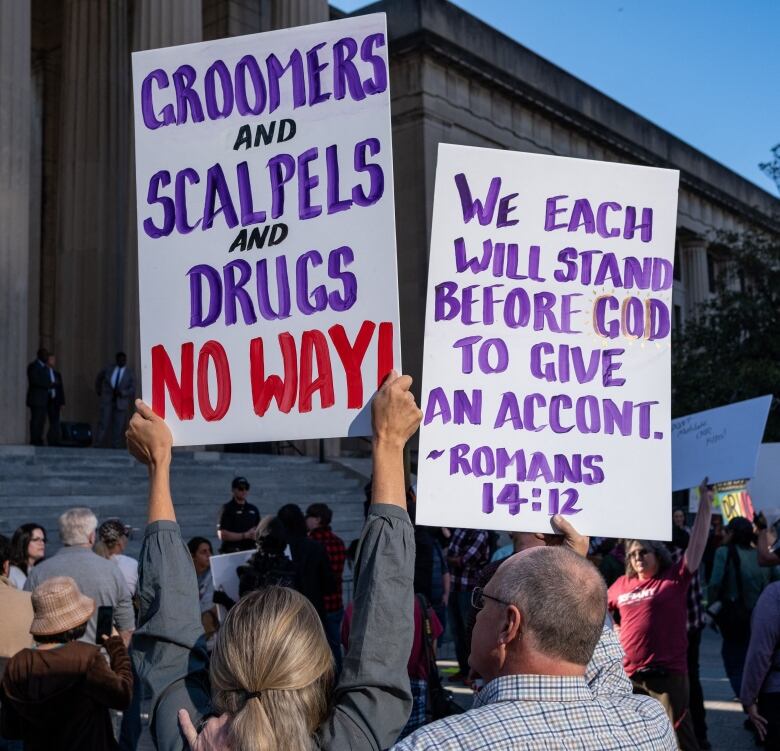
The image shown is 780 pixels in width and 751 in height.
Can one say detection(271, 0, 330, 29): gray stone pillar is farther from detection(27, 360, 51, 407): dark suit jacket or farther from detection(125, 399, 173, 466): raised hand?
detection(125, 399, 173, 466): raised hand

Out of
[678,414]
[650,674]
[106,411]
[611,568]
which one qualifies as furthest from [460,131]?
[650,674]

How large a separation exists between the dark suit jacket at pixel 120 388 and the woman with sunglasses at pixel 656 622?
41.3 ft

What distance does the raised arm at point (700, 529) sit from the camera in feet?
15.1

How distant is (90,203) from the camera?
19234 mm

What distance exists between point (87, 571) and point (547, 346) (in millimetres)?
3154

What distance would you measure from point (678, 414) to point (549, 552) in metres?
21.8

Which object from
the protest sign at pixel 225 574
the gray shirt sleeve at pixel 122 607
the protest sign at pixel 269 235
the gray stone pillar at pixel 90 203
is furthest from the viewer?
the gray stone pillar at pixel 90 203

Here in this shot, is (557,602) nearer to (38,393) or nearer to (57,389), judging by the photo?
(38,393)

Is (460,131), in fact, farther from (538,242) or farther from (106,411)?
(538,242)

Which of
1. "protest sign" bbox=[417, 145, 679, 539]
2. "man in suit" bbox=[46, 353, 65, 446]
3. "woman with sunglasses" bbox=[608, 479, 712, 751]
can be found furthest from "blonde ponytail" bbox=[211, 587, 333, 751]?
"man in suit" bbox=[46, 353, 65, 446]

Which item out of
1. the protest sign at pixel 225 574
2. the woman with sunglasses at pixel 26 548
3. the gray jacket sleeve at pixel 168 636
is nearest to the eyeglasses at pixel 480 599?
the gray jacket sleeve at pixel 168 636

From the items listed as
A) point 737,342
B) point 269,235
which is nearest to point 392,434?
point 269,235

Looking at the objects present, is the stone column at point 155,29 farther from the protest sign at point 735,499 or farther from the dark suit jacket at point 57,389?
the protest sign at point 735,499

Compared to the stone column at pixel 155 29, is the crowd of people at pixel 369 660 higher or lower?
lower
